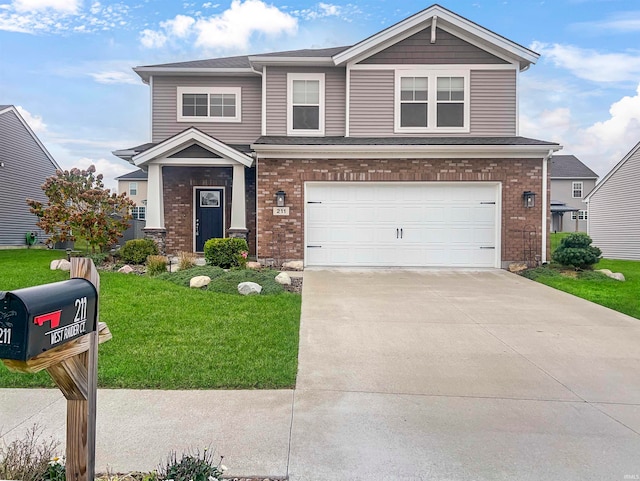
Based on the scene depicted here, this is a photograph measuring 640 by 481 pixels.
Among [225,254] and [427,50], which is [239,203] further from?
[427,50]

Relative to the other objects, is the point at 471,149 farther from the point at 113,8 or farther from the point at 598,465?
the point at 113,8

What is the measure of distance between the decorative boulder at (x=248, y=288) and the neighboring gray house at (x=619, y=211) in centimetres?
1883

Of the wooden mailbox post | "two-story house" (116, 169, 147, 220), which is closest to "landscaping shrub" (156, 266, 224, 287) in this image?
the wooden mailbox post

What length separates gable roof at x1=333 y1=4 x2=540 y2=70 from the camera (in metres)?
12.4

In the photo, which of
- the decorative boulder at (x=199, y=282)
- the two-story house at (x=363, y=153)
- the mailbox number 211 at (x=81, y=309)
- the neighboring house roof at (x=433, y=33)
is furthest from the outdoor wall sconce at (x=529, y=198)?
the mailbox number 211 at (x=81, y=309)

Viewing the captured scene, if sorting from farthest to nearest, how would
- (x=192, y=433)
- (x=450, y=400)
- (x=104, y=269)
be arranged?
1. (x=104, y=269)
2. (x=450, y=400)
3. (x=192, y=433)

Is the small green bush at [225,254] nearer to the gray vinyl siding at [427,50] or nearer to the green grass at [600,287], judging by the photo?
the gray vinyl siding at [427,50]

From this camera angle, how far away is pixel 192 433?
10.5ft

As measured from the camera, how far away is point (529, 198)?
11.7 m

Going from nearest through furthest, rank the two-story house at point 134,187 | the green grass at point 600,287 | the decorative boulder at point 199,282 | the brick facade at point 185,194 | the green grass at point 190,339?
the green grass at point 190,339 < the green grass at point 600,287 < the decorative boulder at point 199,282 < the brick facade at point 185,194 < the two-story house at point 134,187

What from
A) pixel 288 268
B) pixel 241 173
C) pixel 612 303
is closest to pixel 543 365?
pixel 612 303

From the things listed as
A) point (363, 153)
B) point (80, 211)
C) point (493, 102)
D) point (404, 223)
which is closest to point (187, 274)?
point (80, 211)

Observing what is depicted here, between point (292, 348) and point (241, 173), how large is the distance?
800 cm

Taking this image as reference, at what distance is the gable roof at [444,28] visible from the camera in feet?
40.8
